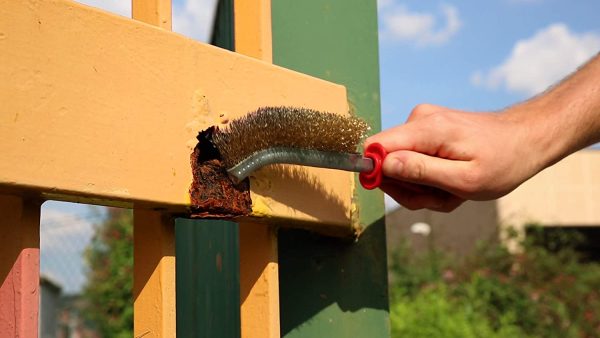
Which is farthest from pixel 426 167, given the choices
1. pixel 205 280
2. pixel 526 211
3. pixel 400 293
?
pixel 526 211

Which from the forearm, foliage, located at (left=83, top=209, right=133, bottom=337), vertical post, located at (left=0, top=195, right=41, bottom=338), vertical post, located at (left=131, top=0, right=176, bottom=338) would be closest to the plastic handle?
the forearm

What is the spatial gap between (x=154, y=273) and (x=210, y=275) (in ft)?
2.35

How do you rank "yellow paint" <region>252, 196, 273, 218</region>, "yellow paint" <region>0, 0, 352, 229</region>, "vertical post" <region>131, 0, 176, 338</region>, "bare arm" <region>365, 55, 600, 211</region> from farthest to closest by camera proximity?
"bare arm" <region>365, 55, 600, 211</region>
"yellow paint" <region>252, 196, 273, 218</region>
"vertical post" <region>131, 0, 176, 338</region>
"yellow paint" <region>0, 0, 352, 229</region>

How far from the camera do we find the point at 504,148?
126 centimetres

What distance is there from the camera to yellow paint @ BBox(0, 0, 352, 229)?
881 mm

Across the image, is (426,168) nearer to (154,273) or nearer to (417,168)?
(417,168)

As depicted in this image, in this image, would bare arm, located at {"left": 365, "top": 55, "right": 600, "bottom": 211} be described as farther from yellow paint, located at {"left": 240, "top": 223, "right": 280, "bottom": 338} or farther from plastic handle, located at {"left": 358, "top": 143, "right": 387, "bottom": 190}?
yellow paint, located at {"left": 240, "top": 223, "right": 280, "bottom": 338}

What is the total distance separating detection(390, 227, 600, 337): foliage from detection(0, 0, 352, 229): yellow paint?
5233mm

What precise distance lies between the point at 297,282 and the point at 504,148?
→ 422 millimetres

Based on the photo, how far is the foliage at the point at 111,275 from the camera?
6790mm

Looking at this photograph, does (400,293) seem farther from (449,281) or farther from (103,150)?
(103,150)

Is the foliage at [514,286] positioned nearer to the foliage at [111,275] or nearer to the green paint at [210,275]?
the foliage at [111,275]

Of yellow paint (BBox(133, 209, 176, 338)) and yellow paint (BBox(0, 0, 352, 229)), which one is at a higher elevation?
yellow paint (BBox(0, 0, 352, 229))

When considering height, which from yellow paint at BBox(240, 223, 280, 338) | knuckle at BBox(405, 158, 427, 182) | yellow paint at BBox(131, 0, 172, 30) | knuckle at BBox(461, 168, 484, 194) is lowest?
yellow paint at BBox(240, 223, 280, 338)
